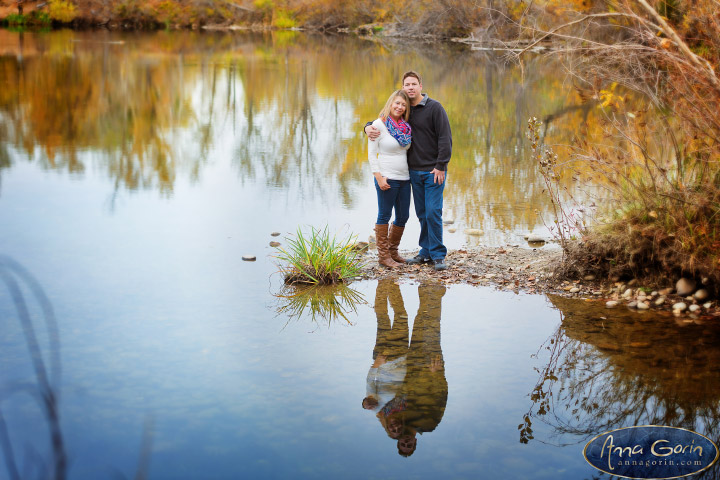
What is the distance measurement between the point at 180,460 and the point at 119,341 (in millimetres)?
1898

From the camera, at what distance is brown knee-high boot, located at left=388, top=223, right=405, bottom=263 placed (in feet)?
25.1

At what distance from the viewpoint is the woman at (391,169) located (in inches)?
290

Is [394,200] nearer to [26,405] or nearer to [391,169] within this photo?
[391,169]

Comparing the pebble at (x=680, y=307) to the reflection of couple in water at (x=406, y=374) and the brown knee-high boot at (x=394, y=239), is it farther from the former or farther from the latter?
the brown knee-high boot at (x=394, y=239)

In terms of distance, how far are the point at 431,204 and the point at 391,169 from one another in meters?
0.53

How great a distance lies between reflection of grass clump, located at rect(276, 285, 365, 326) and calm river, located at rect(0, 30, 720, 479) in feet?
0.18

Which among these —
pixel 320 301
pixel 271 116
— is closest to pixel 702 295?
pixel 320 301

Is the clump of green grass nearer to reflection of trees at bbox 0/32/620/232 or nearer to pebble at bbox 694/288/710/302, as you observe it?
reflection of trees at bbox 0/32/620/232

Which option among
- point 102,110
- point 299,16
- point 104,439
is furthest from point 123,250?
point 299,16

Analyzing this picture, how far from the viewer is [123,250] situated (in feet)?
27.3

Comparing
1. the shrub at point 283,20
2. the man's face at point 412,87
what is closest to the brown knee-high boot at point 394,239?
the man's face at point 412,87

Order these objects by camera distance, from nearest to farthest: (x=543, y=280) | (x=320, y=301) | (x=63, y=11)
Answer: (x=320, y=301), (x=543, y=280), (x=63, y=11)

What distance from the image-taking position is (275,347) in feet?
18.6

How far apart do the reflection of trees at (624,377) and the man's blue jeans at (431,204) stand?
5.45 feet
